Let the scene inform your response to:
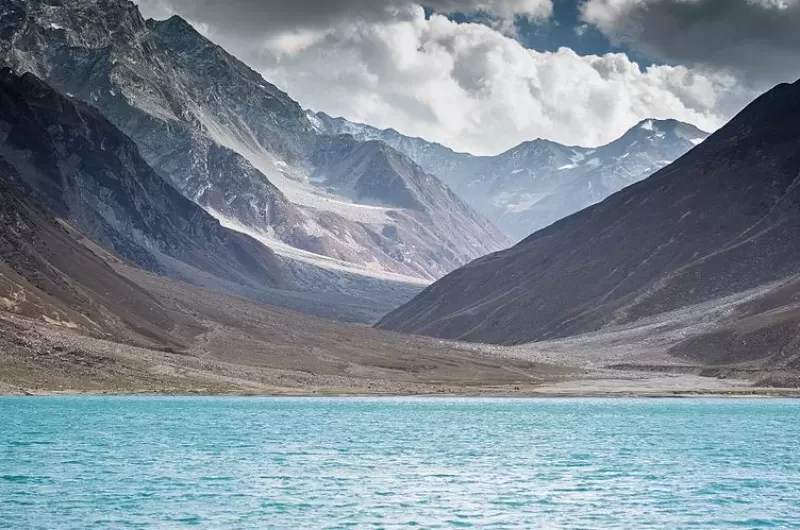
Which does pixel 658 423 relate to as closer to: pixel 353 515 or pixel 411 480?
pixel 411 480

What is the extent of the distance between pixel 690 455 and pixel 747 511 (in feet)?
100

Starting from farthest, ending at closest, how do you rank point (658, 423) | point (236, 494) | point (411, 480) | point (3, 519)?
1. point (658, 423)
2. point (411, 480)
3. point (236, 494)
4. point (3, 519)

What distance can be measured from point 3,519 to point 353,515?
18.3m

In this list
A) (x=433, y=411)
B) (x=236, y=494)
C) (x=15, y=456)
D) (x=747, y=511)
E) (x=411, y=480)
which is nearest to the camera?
(x=747, y=511)

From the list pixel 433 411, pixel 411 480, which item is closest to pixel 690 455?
pixel 411 480

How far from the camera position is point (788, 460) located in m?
83.9

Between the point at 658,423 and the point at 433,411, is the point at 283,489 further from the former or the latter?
the point at 433,411

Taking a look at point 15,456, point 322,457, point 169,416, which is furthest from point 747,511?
point 169,416

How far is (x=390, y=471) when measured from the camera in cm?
7575

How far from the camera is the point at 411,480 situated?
7069cm

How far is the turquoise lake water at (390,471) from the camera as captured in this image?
55.8 m

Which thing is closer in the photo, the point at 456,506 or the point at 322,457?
the point at 456,506

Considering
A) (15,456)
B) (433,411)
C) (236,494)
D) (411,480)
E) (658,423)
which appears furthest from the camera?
(433,411)

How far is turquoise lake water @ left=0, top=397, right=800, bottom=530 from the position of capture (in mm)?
55781
